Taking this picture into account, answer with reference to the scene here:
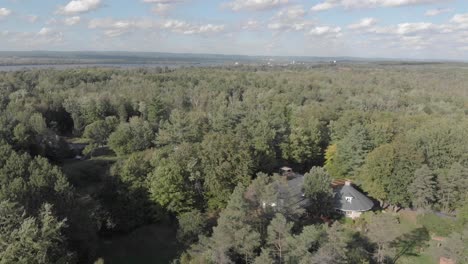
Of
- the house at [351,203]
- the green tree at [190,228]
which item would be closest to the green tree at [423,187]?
the house at [351,203]

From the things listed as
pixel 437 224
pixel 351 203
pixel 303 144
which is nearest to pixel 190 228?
pixel 351 203

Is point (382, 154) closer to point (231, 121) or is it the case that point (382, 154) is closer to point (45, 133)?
point (231, 121)

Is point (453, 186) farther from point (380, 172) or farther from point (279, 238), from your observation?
point (279, 238)

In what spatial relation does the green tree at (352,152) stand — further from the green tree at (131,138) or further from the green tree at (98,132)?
the green tree at (98,132)

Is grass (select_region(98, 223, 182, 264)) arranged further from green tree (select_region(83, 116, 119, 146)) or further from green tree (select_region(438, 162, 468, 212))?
green tree (select_region(83, 116, 119, 146))

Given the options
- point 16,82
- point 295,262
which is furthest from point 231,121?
point 16,82

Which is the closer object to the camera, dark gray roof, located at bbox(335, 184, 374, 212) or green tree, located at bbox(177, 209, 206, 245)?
green tree, located at bbox(177, 209, 206, 245)

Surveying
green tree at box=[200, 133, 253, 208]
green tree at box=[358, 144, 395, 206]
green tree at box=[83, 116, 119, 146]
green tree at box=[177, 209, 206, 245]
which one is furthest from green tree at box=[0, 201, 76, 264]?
green tree at box=[83, 116, 119, 146]
